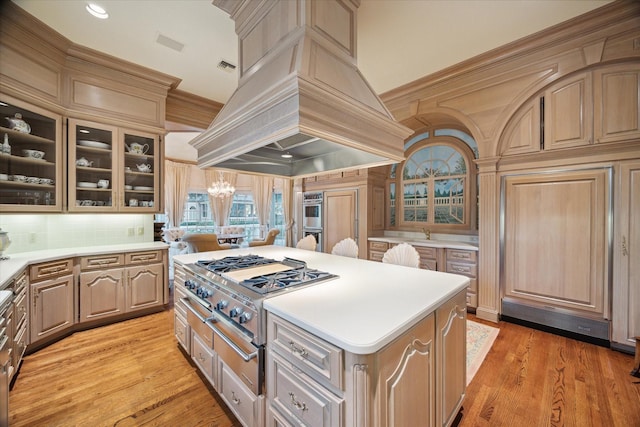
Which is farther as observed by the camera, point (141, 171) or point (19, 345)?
point (141, 171)

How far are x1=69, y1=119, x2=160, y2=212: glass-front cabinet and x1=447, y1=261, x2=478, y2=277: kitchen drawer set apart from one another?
4017mm

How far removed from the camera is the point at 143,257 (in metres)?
3.13

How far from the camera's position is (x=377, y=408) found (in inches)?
35.6

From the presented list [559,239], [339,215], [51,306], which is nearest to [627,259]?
[559,239]

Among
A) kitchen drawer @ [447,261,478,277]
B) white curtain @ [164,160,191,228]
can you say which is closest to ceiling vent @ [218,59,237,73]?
kitchen drawer @ [447,261,478,277]

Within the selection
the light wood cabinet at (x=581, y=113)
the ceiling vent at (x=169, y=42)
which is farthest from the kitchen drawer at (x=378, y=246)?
the ceiling vent at (x=169, y=42)

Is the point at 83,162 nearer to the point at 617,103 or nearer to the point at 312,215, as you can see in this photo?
the point at 312,215

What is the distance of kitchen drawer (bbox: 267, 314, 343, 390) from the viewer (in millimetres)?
928

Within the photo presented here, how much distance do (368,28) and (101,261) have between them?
374 centimetres

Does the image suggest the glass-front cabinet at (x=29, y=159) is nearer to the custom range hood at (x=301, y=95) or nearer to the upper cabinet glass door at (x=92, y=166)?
the upper cabinet glass door at (x=92, y=166)

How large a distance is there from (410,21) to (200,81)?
8.67ft

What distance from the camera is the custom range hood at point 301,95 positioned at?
1217 millimetres

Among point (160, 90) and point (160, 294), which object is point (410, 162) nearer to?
point (160, 90)

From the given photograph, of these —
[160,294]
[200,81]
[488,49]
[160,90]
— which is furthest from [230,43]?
[160,294]
